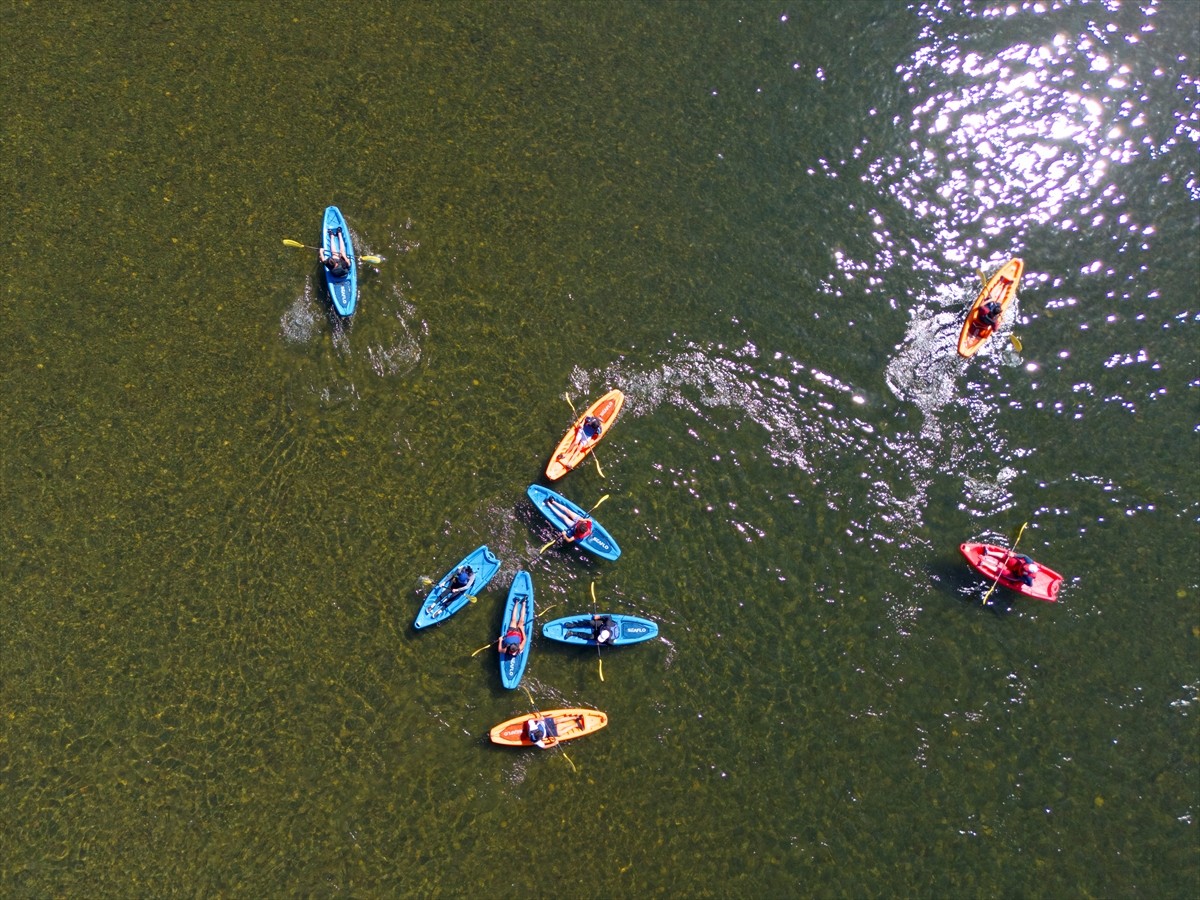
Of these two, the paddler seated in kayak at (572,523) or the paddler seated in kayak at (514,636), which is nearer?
the paddler seated in kayak at (514,636)

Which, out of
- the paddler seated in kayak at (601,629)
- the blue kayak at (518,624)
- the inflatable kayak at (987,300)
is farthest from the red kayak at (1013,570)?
A: the blue kayak at (518,624)

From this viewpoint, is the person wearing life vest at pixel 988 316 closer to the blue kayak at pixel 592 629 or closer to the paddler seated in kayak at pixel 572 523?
the paddler seated in kayak at pixel 572 523

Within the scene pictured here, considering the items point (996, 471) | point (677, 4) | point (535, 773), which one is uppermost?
point (677, 4)

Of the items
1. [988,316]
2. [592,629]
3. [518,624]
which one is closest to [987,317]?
[988,316]

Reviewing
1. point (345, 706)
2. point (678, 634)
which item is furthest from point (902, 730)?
point (345, 706)

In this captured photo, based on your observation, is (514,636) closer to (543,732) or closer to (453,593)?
(453,593)

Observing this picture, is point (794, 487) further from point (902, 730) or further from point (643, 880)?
point (643, 880)
